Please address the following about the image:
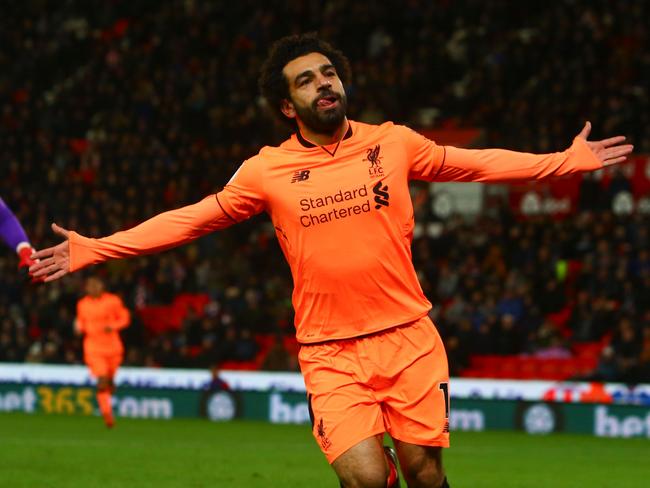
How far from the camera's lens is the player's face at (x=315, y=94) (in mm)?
6023

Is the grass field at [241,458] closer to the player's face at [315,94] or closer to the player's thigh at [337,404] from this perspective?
the player's thigh at [337,404]

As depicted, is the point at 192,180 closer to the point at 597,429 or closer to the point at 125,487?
the point at 597,429

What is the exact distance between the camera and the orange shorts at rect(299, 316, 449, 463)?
593 centimetres

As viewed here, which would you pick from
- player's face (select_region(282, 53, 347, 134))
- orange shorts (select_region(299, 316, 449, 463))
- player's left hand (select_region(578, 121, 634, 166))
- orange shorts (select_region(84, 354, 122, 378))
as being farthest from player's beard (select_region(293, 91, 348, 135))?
orange shorts (select_region(84, 354, 122, 378))

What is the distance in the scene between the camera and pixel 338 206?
5.96m

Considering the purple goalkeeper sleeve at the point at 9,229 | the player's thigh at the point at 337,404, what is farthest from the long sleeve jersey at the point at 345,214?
the purple goalkeeper sleeve at the point at 9,229

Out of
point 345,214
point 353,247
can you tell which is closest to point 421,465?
point 353,247

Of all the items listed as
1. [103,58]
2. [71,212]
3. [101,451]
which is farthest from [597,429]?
[103,58]

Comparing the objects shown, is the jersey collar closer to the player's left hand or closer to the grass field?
the player's left hand

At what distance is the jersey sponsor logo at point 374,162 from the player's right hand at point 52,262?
1422 millimetres

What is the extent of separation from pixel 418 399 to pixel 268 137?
1890 centimetres

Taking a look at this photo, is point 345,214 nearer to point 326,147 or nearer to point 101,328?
point 326,147

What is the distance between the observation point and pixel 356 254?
5.98m

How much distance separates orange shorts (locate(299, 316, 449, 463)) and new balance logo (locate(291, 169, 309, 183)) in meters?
0.78
